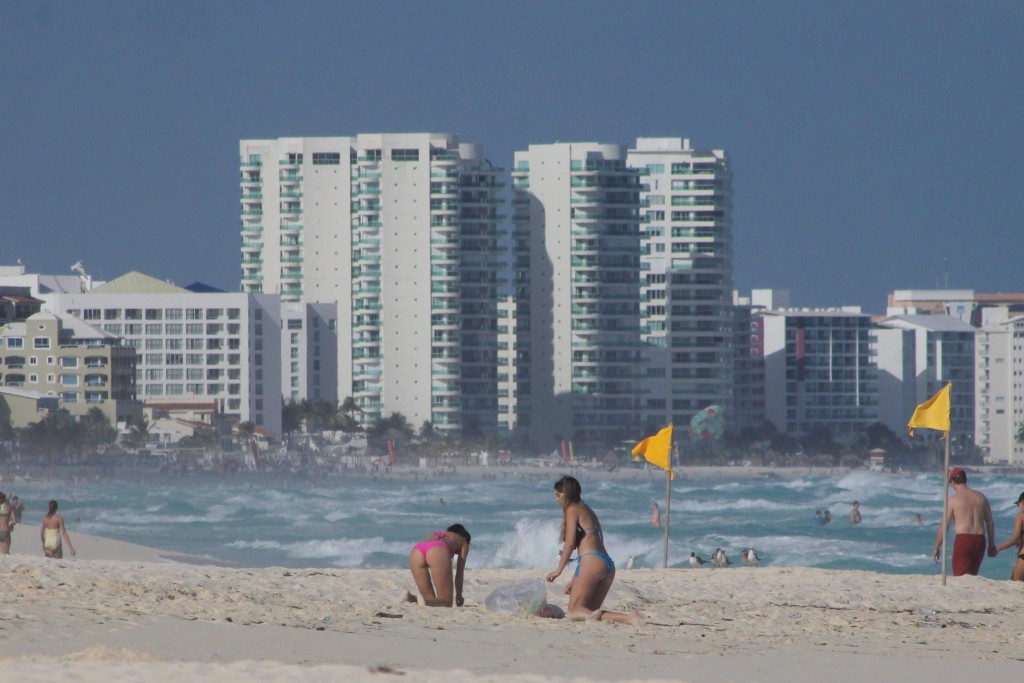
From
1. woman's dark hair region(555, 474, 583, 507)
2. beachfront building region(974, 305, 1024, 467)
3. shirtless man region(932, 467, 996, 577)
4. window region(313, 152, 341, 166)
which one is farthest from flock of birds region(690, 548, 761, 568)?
beachfront building region(974, 305, 1024, 467)

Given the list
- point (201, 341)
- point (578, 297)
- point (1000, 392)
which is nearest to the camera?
point (201, 341)

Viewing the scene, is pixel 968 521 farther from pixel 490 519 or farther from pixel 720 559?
pixel 490 519

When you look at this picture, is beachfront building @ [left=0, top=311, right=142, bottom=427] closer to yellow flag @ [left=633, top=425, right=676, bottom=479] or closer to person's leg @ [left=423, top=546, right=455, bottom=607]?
yellow flag @ [left=633, top=425, right=676, bottom=479]

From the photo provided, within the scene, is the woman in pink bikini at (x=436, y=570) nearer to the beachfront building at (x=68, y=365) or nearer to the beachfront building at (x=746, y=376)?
the beachfront building at (x=68, y=365)

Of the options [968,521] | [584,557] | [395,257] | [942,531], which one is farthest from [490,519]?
[395,257]

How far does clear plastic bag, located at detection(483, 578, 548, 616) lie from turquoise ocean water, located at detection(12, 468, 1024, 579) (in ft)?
42.2

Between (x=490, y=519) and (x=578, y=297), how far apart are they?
76.5 m

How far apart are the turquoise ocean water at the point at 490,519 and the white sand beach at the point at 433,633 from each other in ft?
33.2

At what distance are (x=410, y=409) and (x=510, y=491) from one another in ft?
125

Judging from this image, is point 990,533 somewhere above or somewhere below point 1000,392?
above

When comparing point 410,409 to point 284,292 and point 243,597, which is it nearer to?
point 284,292

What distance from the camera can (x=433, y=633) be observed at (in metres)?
11.9

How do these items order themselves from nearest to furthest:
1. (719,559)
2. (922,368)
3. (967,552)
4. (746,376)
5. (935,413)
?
(935,413)
(967,552)
(719,559)
(746,376)
(922,368)

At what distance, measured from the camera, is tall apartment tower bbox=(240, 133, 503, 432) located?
129875mm
